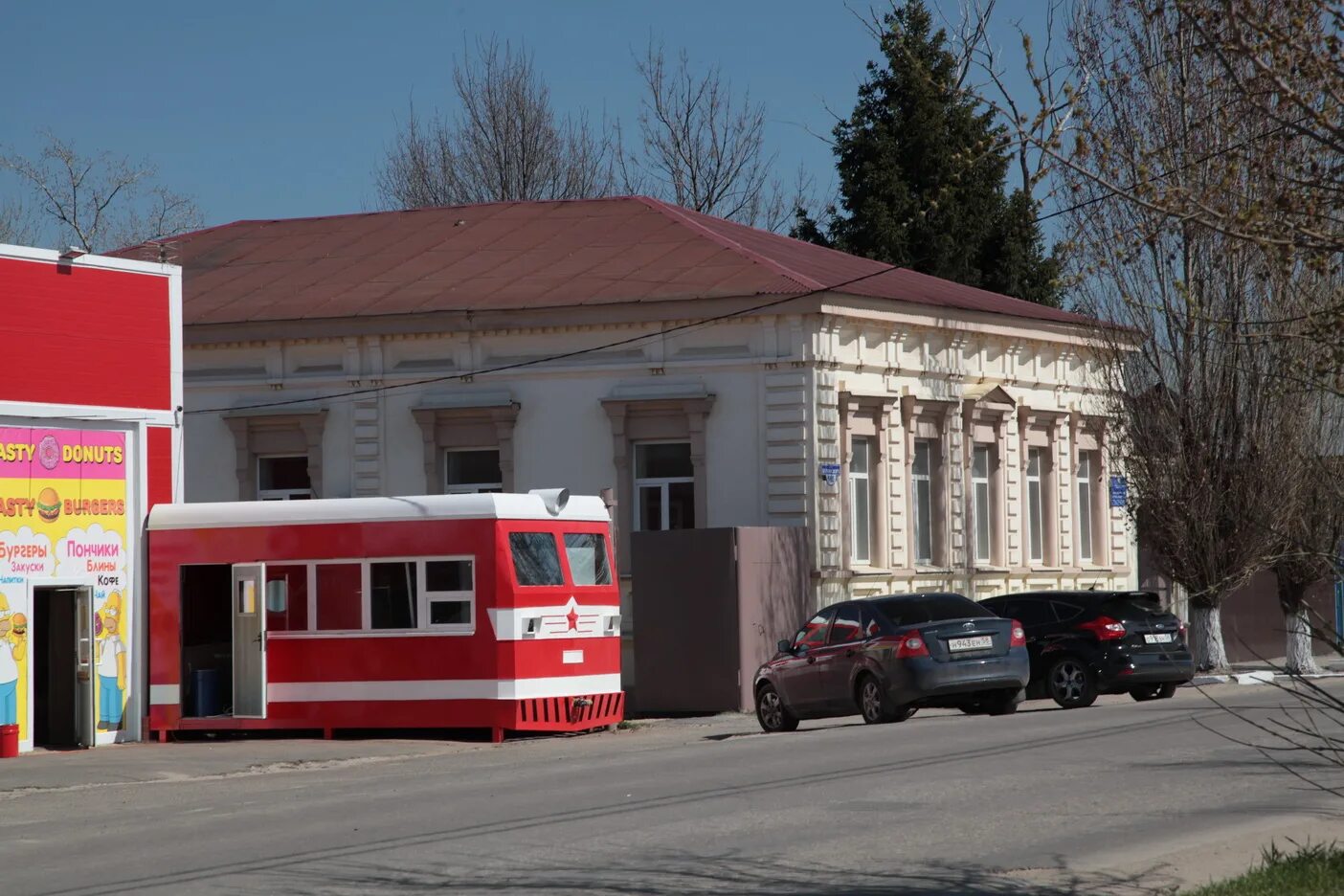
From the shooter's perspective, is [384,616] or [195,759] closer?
[195,759]

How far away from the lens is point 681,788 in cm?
1496

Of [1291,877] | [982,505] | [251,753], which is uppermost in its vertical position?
[982,505]

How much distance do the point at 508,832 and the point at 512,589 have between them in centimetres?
1024

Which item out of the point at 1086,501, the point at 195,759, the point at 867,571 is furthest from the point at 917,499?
the point at 195,759

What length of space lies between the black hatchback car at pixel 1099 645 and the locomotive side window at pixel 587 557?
18.8ft

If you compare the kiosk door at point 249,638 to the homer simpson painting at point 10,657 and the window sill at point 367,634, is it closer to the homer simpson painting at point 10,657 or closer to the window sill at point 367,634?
the window sill at point 367,634

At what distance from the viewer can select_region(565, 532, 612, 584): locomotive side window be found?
2383 centimetres

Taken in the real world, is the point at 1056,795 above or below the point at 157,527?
below

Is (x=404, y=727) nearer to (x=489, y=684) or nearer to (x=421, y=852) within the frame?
(x=489, y=684)

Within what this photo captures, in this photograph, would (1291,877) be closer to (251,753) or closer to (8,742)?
(251,753)

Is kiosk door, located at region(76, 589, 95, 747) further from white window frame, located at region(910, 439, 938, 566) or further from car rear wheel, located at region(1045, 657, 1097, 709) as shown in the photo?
white window frame, located at region(910, 439, 938, 566)

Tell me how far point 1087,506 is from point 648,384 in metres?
12.0

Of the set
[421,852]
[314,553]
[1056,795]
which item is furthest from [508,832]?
[314,553]

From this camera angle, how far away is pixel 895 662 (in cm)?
2222
